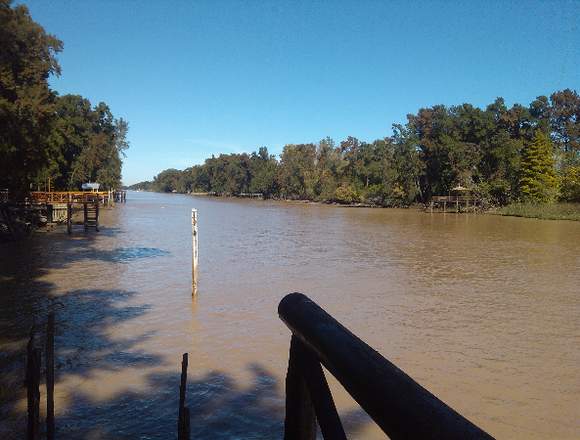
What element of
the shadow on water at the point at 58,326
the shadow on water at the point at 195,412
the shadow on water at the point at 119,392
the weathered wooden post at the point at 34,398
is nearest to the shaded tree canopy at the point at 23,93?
the shadow on water at the point at 58,326

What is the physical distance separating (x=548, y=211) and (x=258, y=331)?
179ft

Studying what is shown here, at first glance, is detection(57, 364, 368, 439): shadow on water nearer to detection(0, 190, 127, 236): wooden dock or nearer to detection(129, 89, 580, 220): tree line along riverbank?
detection(0, 190, 127, 236): wooden dock

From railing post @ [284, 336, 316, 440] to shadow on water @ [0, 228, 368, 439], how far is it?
459cm

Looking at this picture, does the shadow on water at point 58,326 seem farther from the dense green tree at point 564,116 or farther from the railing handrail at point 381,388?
the dense green tree at point 564,116

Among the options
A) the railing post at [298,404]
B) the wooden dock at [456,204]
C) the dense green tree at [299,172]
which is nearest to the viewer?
the railing post at [298,404]

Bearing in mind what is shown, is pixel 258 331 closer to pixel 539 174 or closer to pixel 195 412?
pixel 195 412

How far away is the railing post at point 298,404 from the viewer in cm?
→ 177

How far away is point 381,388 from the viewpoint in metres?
1.21

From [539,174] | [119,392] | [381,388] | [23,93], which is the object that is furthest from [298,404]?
[539,174]

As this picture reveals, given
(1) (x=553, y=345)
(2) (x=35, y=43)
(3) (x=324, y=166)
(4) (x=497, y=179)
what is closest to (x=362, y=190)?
(3) (x=324, y=166)

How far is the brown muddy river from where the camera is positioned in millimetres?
6605

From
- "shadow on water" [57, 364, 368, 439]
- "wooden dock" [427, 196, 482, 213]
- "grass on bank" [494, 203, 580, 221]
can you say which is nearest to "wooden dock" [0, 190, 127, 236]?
"shadow on water" [57, 364, 368, 439]

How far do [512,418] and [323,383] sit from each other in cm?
626

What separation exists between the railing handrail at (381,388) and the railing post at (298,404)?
0.50 ft
